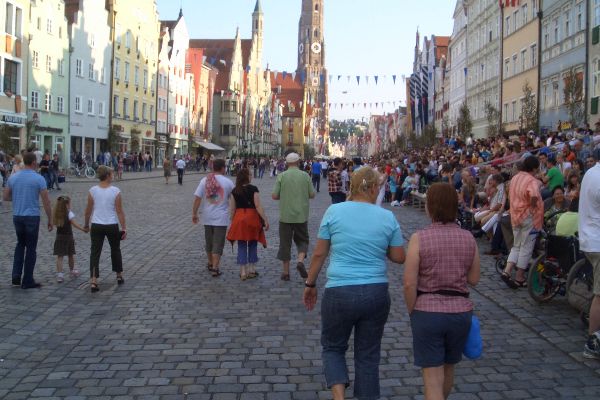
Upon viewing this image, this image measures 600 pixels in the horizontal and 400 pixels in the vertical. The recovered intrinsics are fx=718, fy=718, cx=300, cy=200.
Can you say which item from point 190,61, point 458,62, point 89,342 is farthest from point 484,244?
point 190,61

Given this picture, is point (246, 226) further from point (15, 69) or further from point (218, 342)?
point (15, 69)

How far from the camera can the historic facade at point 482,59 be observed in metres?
49.8

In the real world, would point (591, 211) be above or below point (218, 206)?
above

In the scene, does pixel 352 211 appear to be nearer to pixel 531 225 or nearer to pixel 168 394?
pixel 168 394

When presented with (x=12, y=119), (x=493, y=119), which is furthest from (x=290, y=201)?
(x=12, y=119)

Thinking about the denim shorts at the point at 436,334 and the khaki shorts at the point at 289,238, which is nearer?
the denim shorts at the point at 436,334

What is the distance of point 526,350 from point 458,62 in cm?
6130

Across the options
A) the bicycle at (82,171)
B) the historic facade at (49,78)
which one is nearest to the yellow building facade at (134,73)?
the historic facade at (49,78)

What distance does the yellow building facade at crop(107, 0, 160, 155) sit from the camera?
59.3m

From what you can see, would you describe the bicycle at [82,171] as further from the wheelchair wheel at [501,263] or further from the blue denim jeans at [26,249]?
the wheelchair wheel at [501,263]

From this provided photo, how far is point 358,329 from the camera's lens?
4598mm

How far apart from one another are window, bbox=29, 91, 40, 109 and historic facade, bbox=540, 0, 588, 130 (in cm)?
3015

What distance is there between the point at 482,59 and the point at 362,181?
52028 millimetres

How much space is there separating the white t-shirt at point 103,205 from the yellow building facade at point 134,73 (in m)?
49.3
